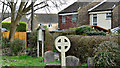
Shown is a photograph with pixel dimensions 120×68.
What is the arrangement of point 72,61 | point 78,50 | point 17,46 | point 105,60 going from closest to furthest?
point 105,60, point 72,61, point 78,50, point 17,46

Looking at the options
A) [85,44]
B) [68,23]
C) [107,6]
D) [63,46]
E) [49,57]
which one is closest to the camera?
[63,46]

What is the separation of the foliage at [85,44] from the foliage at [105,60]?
3.58 feet

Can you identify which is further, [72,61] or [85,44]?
[85,44]

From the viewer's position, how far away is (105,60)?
6574 mm

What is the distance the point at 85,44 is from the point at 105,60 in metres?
1.74

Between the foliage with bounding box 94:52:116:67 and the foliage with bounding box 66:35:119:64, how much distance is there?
3.58ft

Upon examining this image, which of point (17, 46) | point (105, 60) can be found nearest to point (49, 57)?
point (17, 46)

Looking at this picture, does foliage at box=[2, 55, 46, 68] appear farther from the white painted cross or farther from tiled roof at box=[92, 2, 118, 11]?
tiled roof at box=[92, 2, 118, 11]

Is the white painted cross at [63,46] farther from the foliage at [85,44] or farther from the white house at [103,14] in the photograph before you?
the white house at [103,14]

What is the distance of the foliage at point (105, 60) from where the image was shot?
6.57 metres

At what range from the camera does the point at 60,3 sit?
15.6m

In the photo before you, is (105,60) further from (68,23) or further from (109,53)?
(68,23)

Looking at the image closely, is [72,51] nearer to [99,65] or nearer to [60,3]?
[99,65]

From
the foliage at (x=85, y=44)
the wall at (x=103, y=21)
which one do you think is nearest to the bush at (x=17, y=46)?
the foliage at (x=85, y=44)
